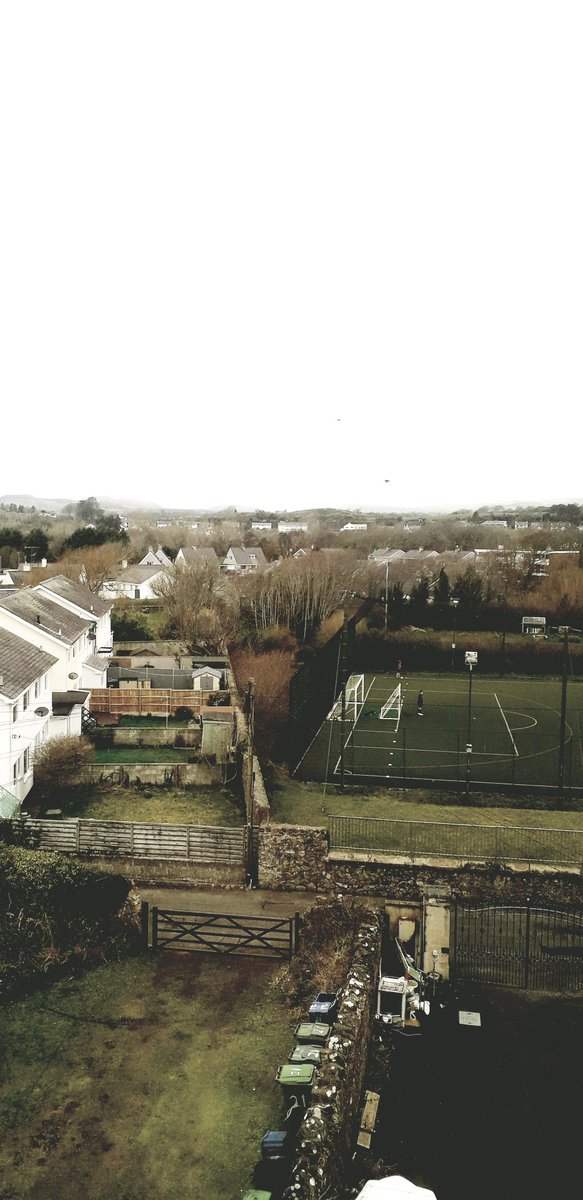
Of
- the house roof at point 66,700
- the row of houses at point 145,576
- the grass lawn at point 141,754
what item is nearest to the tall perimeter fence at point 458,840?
the grass lawn at point 141,754

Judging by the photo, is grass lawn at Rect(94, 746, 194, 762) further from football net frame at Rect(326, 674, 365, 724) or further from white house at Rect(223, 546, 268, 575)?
white house at Rect(223, 546, 268, 575)

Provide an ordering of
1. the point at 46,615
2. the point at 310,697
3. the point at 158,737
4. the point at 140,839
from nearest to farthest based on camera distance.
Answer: the point at 140,839 < the point at 158,737 < the point at 46,615 < the point at 310,697

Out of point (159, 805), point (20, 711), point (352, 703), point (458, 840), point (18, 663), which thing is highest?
point (18, 663)

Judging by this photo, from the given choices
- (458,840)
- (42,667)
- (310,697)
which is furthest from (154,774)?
(310,697)

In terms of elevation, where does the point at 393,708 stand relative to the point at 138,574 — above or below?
below

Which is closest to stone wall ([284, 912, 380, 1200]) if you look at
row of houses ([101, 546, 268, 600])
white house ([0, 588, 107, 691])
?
white house ([0, 588, 107, 691])

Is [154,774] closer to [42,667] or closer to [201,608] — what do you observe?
[42,667]

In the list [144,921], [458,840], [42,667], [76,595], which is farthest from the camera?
[76,595]

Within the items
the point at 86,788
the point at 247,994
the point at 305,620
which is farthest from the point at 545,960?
the point at 305,620

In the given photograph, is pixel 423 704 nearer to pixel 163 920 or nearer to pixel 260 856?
pixel 260 856
